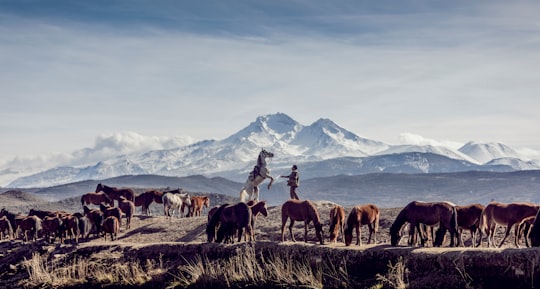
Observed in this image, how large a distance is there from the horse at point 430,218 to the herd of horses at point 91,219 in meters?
14.4

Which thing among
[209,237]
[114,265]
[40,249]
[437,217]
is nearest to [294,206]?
[209,237]

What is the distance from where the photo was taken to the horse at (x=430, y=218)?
65.3ft

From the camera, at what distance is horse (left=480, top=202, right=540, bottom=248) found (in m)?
20.2

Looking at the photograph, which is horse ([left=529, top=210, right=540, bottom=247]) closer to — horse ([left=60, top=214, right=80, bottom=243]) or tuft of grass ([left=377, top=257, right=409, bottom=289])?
tuft of grass ([left=377, top=257, right=409, bottom=289])

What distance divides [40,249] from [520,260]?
19705 mm

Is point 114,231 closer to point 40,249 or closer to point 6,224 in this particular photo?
point 40,249

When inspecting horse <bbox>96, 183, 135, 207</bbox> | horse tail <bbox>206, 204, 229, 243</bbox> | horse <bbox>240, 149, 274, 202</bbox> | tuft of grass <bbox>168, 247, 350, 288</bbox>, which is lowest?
tuft of grass <bbox>168, 247, 350, 288</bbox>

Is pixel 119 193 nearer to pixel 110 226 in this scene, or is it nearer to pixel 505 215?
pixel 110 226

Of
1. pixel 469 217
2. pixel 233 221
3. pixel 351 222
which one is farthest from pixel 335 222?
pixel 469 217

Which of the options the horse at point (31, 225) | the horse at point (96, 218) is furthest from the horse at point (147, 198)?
the horse at point (96, 218)

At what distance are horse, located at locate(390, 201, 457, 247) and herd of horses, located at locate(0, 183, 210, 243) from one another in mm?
14386

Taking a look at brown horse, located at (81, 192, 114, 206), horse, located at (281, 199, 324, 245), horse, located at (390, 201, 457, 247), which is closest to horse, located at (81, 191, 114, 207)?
brown horse, located at (81, 192, 114, 206)

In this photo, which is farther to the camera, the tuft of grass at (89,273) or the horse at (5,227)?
the horse at (5,227)

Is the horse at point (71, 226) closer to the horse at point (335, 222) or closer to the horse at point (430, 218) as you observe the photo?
the horse at point (335, 222)
